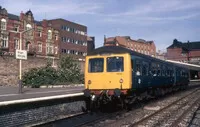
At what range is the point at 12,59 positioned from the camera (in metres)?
40.8

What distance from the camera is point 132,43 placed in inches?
3684

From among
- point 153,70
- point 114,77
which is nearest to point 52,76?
point 153,70

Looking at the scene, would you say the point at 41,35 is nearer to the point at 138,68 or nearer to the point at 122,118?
the point at 138,68

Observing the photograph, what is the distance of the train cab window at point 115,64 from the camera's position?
15331 mm

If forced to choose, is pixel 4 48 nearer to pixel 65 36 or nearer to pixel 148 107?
pixel 65 36

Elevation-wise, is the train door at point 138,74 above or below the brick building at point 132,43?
below

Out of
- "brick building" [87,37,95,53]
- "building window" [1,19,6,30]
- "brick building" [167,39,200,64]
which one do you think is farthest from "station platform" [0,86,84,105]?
"brick building" [167,39,200,64]

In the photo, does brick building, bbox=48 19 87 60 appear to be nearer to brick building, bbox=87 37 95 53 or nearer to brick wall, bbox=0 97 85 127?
brick building, bbox=87 37 95 53

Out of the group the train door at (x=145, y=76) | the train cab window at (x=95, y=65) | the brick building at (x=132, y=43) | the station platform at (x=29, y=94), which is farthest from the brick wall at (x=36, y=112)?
the brick building at (x=132, y=43)

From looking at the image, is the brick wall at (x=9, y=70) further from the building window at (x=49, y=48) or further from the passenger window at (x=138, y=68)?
the passenger window at (x=138, y=68)

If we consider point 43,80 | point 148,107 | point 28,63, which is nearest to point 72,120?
point 148,107

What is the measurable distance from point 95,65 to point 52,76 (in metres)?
25.2

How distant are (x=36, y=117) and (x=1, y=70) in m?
28.2

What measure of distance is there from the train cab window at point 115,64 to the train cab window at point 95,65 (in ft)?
1.47
